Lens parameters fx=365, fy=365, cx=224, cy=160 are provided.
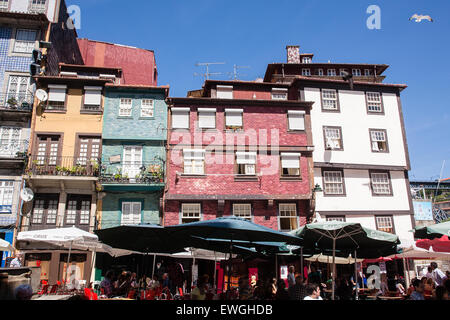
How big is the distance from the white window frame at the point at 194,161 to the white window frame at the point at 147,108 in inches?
134

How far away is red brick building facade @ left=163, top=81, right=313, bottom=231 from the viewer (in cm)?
2186

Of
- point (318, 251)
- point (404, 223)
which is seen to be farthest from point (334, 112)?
point (318, 251)

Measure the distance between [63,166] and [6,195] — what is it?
3.48m

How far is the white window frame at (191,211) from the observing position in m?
21.6

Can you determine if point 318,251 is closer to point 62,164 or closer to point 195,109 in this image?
point 195,109

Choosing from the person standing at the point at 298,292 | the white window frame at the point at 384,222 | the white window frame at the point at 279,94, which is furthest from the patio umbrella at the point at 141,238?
the white window frame at the point at 279,94

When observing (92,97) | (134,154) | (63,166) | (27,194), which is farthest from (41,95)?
(134,154)

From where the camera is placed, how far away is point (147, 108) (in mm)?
23516

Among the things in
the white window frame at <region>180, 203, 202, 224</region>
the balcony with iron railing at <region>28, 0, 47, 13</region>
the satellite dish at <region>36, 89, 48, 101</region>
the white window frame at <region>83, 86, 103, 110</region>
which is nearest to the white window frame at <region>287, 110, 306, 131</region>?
the white window frame at <region>180, 203, 202, 224</region>

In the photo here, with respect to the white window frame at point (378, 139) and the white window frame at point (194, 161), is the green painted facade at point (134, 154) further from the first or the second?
the white window frame at point (378, 139)

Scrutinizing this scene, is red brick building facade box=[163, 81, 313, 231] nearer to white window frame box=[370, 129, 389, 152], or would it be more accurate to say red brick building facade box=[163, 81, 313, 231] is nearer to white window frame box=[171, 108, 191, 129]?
white window frame box=[171, 108, 191, 129]

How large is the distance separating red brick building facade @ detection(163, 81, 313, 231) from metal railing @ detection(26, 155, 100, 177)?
4499 mm

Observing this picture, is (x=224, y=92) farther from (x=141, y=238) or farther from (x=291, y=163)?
(x=141, y=238)
